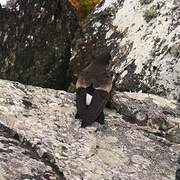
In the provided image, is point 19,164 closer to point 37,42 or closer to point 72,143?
point 72,143

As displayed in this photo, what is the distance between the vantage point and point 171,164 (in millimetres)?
7992

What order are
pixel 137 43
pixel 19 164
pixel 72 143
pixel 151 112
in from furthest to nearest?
pixel 137 43 < pixel 151 112 < pixel 72 143 < pixel 19 164

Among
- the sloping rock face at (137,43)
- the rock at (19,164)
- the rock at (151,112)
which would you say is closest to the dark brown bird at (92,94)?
the rock at (151,112)

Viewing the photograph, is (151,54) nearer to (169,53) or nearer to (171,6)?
(169,53)

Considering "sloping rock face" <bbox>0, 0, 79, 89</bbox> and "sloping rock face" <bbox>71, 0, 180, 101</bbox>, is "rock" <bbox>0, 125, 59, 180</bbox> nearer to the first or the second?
"sloping rock face" <bbox>71, 0, 180, 101</bbox>

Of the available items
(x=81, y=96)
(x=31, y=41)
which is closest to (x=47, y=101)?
(x=81, y=96)

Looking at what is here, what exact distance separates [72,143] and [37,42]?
5.36 m

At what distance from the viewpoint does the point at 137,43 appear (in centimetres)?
1242

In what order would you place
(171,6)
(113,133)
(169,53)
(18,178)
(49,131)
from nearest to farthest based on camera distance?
1. (18,178)
2. (49,131)
3. (113,133)
4. (169,53)
5. (171,6)

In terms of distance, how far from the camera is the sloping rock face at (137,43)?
457 inches

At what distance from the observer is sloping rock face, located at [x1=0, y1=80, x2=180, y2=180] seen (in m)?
7.23

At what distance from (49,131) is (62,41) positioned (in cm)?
549

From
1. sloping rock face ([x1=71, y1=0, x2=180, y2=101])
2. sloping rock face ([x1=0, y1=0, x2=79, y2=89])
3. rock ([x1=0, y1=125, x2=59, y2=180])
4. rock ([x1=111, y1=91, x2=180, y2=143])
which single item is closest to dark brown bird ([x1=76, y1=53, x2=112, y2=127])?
rock ([x1=111, y1=91, x2=180, y2=143])

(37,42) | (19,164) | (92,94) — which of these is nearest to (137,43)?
(37,42)
